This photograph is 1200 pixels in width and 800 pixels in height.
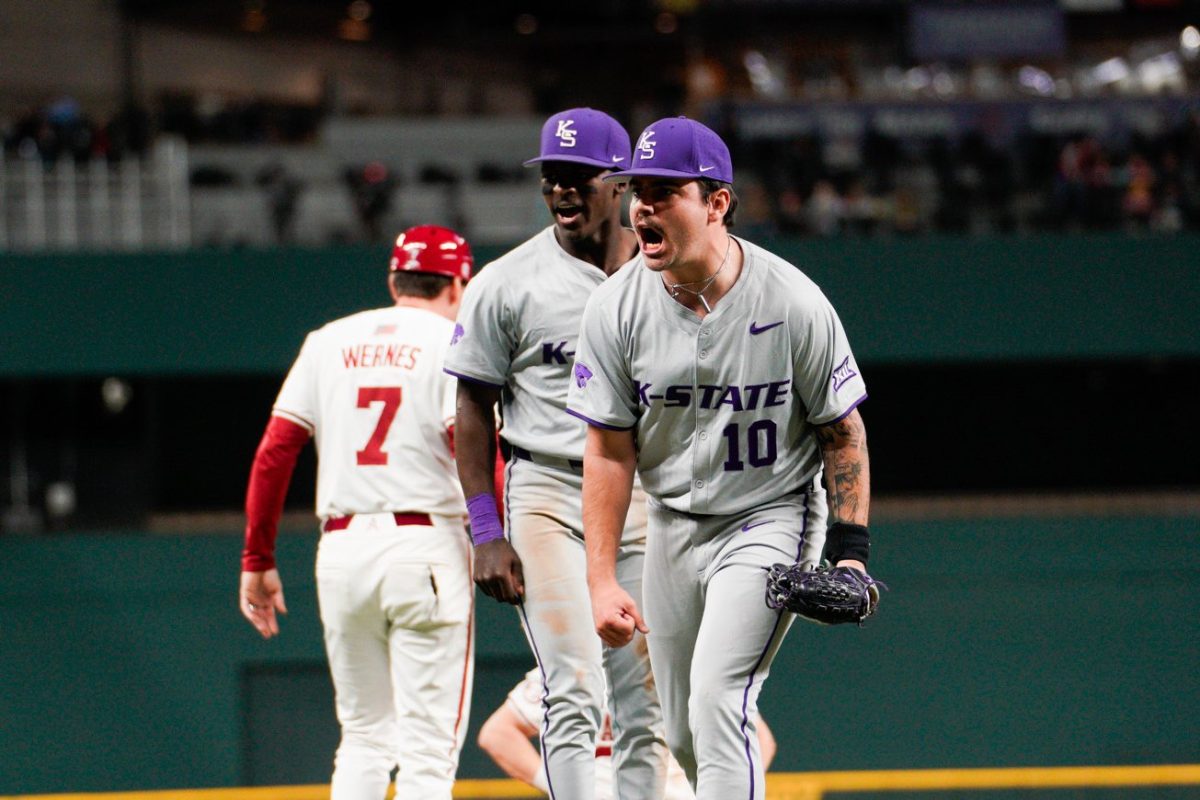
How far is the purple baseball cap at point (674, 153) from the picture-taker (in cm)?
304

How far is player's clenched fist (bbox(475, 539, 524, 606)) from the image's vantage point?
3.51 m

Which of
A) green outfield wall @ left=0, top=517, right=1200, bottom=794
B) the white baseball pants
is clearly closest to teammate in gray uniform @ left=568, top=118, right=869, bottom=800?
the white baseball pants

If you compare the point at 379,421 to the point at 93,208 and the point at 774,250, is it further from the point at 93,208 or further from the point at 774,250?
the point at 93,208

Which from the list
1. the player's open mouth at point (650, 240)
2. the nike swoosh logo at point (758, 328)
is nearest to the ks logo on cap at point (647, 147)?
the player's open mouth at point (650, 240)

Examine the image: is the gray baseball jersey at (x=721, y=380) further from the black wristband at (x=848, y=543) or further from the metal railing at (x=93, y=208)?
the metal railing at (x=93, y=208)

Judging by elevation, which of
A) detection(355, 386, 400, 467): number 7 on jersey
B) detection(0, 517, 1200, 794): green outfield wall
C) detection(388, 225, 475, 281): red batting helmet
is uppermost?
detection(388, 225, 475, 281): red batting helmet

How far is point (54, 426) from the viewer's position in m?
13.8

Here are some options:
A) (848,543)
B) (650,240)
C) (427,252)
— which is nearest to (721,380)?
(650,240)

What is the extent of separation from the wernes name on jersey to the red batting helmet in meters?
0.29

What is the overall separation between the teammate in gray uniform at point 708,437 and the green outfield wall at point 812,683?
132 inches

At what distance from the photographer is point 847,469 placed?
318cm

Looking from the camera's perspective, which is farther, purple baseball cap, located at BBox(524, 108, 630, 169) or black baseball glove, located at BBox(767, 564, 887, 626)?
purple baseball cap, located at BBox(524, 108, 630, 169)

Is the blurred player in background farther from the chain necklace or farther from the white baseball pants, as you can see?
the chain necklace

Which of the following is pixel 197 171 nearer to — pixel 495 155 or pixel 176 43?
pixel 495 155
